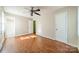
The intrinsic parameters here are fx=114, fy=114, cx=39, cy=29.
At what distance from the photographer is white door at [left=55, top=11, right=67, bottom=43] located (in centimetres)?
213

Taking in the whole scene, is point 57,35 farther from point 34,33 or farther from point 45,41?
point 34,33

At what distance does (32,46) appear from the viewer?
6.86 feet

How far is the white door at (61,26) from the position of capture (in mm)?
2131

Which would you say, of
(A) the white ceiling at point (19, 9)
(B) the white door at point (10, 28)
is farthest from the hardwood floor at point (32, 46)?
(A) the white ceiling at point (19, 9)

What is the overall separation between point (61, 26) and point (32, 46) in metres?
0.67

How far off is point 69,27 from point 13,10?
1081 mm

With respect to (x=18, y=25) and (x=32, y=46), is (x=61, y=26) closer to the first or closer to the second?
(x=32, y=46)

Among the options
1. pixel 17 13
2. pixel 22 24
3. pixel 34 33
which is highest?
pixel 17 13

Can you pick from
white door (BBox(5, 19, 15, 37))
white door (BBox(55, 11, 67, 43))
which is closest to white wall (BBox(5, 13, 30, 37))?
white door (BBox(5, 19, 15, 37))

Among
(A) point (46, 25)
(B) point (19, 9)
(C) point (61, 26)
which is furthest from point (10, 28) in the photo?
(C) point (61, 26)

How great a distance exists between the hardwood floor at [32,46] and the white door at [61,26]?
0.11 metres
